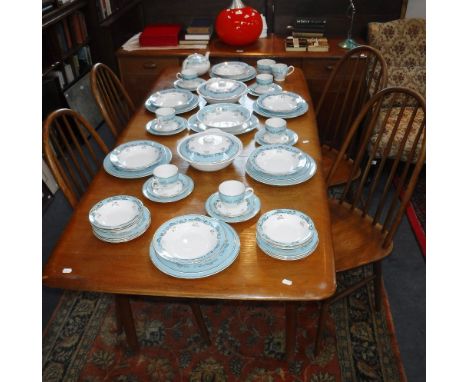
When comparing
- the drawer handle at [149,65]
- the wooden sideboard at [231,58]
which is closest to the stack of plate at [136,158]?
the wooden sideboard at [231,58]

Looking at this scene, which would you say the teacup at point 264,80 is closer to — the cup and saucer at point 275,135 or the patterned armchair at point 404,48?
the cup and saucer at point 275,135

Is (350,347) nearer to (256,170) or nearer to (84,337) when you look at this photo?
(256,170)

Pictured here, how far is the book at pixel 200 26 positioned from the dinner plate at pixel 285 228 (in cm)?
213

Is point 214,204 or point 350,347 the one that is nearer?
point 214,204

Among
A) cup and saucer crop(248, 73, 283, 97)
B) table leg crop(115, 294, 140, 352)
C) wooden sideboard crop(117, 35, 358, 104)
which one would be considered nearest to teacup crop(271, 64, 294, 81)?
cup and saucer crop(248, 73, 283, 97)

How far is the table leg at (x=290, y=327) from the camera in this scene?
1.52 meters

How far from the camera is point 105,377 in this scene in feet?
5.69

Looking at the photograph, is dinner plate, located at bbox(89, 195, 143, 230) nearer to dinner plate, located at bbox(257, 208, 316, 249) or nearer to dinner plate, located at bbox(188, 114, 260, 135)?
dinner plate, located at bbox(257, 208, 316, 249)

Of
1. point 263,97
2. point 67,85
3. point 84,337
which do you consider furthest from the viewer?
point 67,85

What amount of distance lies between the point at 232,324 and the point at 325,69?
1.88 meters

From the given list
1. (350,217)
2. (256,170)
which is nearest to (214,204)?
(256,170)

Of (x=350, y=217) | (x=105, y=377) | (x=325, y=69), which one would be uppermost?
(x=325, y=69)

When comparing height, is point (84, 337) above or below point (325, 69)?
below

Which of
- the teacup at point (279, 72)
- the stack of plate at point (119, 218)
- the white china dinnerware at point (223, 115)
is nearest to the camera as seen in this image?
the stack of plate at point (119, 218)
